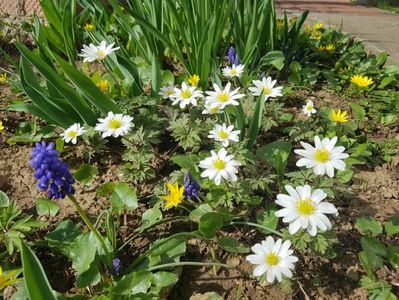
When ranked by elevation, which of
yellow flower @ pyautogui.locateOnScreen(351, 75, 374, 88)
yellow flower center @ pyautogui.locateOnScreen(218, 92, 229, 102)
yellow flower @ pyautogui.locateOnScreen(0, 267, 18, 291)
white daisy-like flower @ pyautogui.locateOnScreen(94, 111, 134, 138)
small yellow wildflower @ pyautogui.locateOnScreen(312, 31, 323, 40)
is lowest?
yellow flower @ pyautogui.locateOnScreen(0, 267, 18, 291)

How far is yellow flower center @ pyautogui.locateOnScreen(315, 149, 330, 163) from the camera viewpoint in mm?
1353

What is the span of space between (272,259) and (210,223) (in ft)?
0.88

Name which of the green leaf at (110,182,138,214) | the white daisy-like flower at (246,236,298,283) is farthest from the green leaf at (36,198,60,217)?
the white daisy-like flower at (246,236,298,283)

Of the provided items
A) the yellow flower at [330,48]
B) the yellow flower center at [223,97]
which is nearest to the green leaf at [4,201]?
the yellow flower center at [223,97]

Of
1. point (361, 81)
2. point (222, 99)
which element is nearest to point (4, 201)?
point (222, 99)

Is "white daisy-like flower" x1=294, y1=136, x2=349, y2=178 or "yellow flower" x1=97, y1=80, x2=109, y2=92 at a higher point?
"white daisy-like flower" x1=294, y1=136, x2=349, y2=178

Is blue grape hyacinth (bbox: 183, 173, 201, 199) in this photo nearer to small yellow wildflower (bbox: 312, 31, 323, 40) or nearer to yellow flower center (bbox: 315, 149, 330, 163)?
yellow flower center (bbox: 315, 149, 330, 163)

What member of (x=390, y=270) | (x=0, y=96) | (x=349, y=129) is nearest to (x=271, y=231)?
(x=390, y=270)

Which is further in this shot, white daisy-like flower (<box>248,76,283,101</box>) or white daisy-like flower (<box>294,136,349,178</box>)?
white daisy-like flower (<box>248,76,283,101</box>)

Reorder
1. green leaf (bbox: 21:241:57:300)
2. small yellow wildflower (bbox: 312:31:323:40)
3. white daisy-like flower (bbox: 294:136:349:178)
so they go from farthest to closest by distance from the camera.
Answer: small yellow wildflower (bbox: 312:31:323:40) < white daisy-like flower (bbox: 294:136:349:178) < green leaf (bbox: 21:241:57:300)

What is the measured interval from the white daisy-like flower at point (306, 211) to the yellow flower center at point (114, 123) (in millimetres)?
814

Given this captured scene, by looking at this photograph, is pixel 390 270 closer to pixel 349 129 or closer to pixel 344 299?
pixel 344 299

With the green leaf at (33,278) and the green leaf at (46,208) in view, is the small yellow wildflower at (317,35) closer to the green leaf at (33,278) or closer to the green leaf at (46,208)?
the green leaf at (46,208)

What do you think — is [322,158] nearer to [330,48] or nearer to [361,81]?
[361,81]
